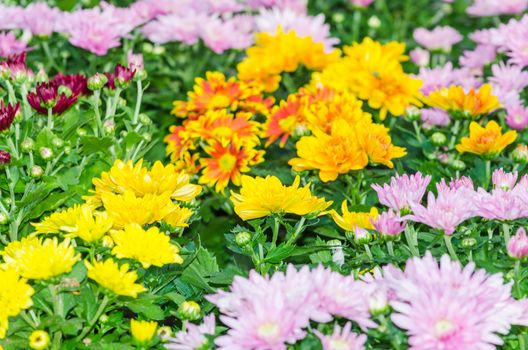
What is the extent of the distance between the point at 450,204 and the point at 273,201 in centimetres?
47

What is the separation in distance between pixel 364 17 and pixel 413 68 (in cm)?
89

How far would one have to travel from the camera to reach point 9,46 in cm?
349

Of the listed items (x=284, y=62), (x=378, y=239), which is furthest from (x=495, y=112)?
(x=378, y=239)

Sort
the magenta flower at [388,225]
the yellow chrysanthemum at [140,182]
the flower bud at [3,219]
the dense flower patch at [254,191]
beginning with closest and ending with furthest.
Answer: the dense flower patch at [254,191]
the magenta flower at [388,225]
the yellow chrysanthemum at [140,182]
the flower bud at [3,219]

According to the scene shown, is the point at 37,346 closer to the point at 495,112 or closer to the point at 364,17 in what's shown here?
the point at 495,112

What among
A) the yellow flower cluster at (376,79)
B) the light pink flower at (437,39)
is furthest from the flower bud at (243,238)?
the light pink flower at (437,39)

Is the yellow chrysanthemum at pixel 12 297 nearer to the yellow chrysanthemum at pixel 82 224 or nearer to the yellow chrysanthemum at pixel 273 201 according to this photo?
the yellow chrysanthemum at pixel 82 224

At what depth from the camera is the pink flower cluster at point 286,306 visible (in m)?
1.89

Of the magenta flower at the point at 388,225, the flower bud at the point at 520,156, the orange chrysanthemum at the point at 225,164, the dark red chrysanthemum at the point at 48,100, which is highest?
the magenta flower at the point at 388,225

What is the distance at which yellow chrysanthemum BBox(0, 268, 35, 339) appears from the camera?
2064mm

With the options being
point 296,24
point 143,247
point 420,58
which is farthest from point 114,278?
point 420,58

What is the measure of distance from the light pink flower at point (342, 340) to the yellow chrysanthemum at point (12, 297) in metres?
0.67

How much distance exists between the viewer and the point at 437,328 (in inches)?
73.9

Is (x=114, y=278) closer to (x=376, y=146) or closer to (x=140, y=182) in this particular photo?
(x=140, y=182)
